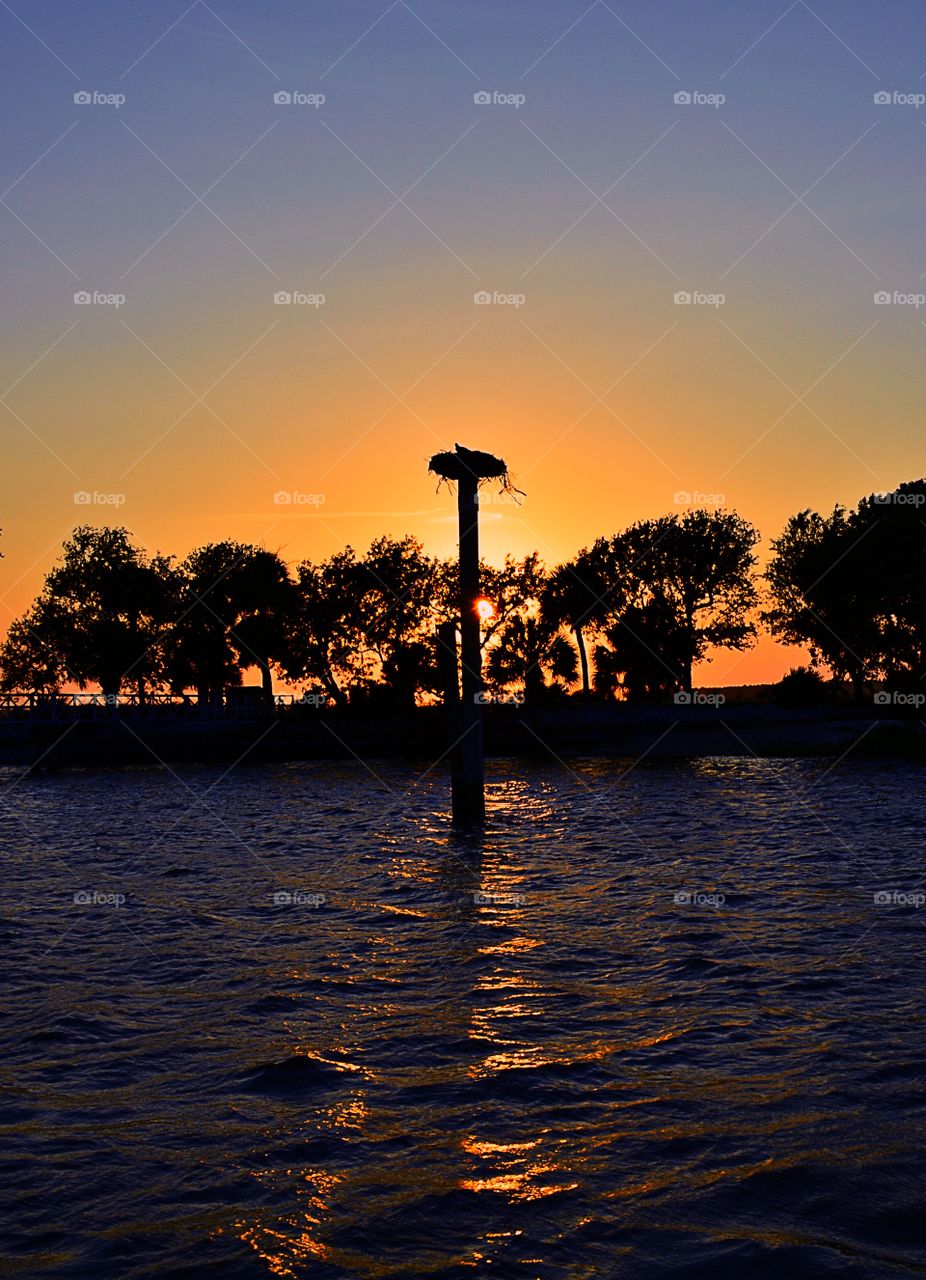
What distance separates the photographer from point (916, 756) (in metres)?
60.1

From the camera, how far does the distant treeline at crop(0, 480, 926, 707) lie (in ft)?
336

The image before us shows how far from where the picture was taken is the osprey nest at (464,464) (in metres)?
30.2

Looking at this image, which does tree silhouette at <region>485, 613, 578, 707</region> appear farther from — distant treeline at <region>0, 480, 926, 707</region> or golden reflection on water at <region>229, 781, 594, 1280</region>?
golden reflection on water at <region>229, 781, 594, 1280</region>

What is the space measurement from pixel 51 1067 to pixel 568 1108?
5.27 m

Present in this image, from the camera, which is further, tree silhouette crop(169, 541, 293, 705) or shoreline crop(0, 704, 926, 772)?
tree silhouette crop(169, 541, 293, 705)

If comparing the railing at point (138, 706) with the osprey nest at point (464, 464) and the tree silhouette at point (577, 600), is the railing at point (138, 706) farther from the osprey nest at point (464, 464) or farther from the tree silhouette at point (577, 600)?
the osprey nest at point (464, 464)

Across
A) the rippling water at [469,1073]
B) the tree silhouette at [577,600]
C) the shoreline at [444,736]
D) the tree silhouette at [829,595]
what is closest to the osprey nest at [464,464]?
the rippling water at [469,1073]

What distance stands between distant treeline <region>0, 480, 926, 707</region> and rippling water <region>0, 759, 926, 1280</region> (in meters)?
76.4

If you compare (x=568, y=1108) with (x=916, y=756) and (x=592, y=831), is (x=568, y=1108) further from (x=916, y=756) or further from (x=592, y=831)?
(x=916, y=756)

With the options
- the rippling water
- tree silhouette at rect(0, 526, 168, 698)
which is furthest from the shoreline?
the rippling water

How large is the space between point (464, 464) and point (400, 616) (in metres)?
72.8

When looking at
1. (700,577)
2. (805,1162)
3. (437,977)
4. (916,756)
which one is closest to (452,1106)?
(805,1162)

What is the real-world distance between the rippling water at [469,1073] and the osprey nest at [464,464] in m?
11.4

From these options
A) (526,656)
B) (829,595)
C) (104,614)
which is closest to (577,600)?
(526,656)
